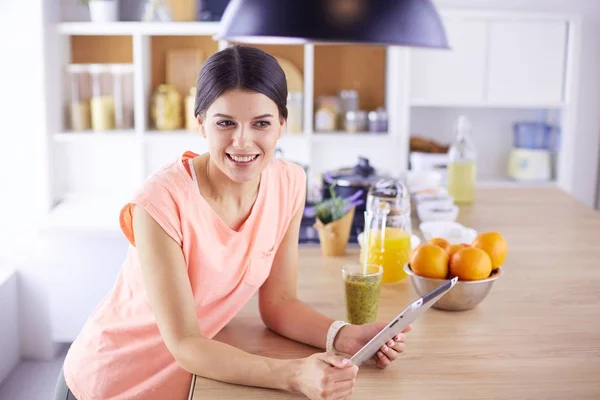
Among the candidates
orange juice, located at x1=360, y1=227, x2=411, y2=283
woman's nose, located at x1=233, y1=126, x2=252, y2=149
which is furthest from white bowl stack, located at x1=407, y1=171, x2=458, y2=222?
woman's nose, located at x1=233, y1=126, x2=252, y2=149

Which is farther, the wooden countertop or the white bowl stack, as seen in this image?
the white bowl stack

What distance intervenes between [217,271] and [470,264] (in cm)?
53

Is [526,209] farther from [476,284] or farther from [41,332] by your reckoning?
[41,332]

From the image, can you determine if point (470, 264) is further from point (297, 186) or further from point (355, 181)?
point (355, 181)

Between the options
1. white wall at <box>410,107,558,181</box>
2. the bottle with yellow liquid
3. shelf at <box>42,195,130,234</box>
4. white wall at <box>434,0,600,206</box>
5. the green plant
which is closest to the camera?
the green plant

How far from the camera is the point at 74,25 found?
3814mm

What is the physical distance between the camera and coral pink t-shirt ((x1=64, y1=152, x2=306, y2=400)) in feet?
4.60

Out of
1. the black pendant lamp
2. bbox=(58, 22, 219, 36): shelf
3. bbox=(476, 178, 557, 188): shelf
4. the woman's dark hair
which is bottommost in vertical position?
bbox=(476, 178, 557, 188): shelf

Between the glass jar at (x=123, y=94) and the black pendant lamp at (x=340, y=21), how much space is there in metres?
2.55

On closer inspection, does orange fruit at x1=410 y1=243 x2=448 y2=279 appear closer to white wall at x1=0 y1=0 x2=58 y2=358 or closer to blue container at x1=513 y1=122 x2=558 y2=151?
white wall at x1=0 y1=0 x2=58 y2=358

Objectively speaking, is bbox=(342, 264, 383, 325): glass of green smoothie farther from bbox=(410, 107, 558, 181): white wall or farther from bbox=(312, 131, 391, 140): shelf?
bbox=(410, 107, 558, 181): white wall

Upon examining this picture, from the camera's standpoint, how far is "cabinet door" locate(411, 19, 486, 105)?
12.9ft

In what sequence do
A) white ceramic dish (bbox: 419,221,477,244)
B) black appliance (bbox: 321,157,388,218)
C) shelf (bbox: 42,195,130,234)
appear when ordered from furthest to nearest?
shelf (bbox: 42,195,130,234), black appliance (bbox: 321,157,388,218), white ceramic dish (bbox: 419,221,477,244)

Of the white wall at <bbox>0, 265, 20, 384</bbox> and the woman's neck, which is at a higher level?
the woman's neck
